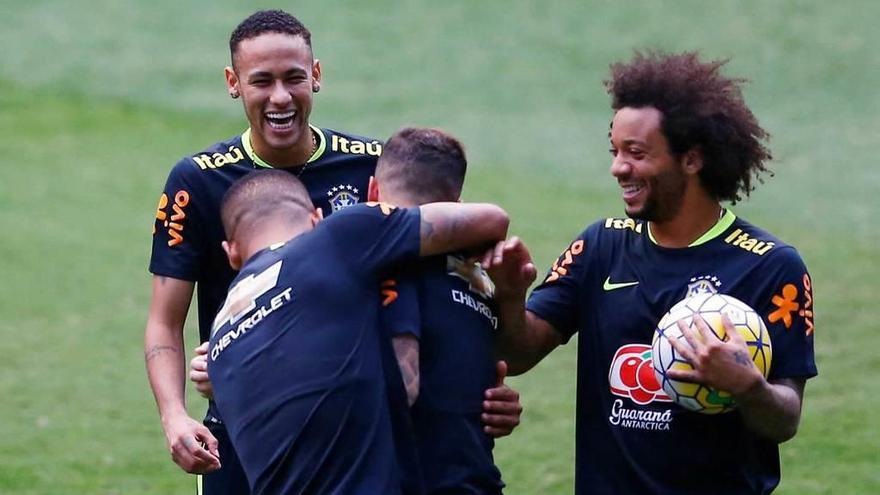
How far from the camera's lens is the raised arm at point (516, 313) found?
5598mm

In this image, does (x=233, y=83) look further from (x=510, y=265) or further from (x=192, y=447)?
(x=510, y=265)

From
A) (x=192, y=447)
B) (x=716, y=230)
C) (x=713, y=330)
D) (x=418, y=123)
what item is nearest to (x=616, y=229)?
(x=716, y=230)

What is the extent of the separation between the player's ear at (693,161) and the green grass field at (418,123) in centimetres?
480

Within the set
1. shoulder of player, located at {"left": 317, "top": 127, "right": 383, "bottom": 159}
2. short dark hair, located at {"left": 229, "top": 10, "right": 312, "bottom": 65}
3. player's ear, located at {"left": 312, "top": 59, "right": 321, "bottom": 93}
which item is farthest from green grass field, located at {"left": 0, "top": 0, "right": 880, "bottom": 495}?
short dark hair, located at {"left": 229, "top": 10, "right": 312, "bottom": 65}

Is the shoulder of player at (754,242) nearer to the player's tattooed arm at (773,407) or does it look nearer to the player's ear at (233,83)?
the player's tattooed arm at (773,407)

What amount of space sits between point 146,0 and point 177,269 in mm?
22476

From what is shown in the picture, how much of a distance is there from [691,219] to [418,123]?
53.9 ft

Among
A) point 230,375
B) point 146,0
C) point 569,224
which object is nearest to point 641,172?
point 230,375

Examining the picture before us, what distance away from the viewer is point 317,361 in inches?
205

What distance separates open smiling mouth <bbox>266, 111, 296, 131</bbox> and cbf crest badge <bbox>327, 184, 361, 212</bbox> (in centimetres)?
36

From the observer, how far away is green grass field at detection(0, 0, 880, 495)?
11891 millimetres

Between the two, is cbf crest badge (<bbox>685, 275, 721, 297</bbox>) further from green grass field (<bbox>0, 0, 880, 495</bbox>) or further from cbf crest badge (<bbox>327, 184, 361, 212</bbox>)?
green grass field (<bbox>0, 0, 880, 495</bbox>)

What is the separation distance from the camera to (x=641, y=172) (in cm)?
605

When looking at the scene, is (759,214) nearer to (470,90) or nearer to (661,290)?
(470,90)
